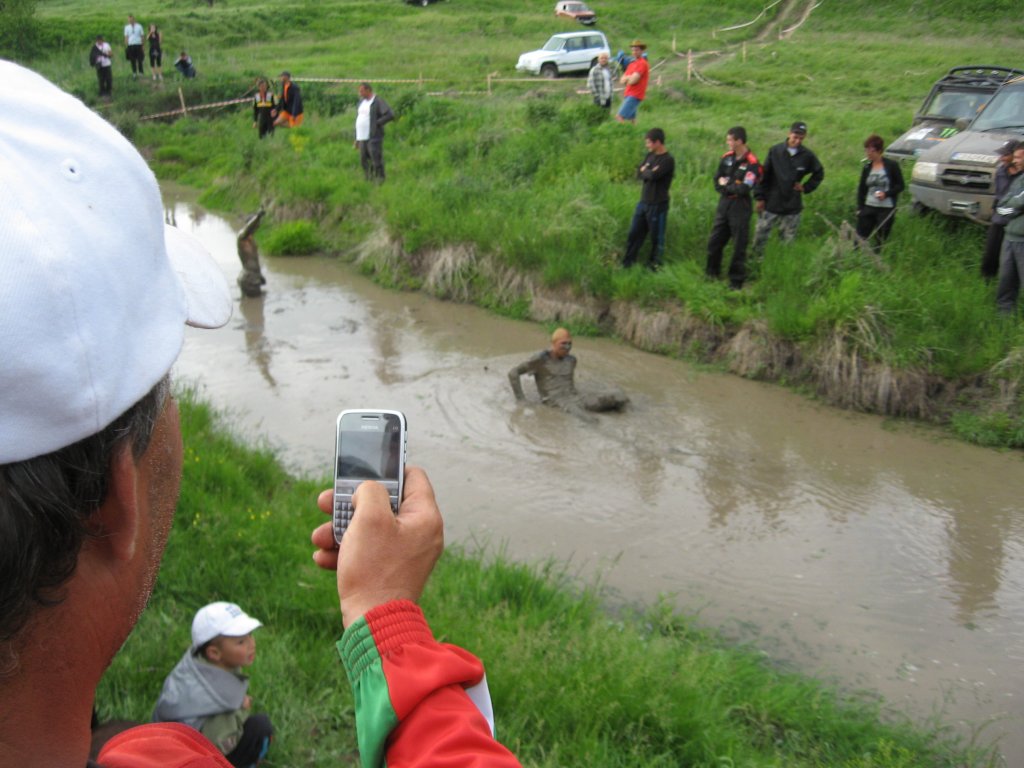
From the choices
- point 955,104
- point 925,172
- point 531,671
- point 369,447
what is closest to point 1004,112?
point 925,172

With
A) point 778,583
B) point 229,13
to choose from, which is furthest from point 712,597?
point 229,13

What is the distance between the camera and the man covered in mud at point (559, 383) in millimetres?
9742

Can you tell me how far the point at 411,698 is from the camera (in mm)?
1195

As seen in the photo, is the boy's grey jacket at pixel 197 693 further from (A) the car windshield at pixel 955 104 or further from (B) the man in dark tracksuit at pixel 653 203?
(A) the car windshield at pixel 955 104

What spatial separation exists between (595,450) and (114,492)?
27.1 feet

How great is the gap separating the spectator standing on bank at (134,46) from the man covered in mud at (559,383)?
2390 cm

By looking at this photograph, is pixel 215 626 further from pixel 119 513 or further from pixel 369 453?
pixel 119 513

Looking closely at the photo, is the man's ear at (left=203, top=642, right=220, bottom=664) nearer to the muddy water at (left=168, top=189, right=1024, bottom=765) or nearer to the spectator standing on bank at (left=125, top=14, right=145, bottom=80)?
the muddy water at (left=168, top=189, right=1024, bottom=765)

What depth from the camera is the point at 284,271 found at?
15609 mm

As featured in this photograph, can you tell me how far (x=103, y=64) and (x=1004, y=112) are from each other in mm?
23491

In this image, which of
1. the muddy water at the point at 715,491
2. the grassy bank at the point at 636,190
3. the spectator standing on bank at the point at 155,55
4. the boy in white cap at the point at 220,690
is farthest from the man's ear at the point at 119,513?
the spectator standing on bank at the point at 155,55

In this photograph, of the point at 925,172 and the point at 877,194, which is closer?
the point at 877,194

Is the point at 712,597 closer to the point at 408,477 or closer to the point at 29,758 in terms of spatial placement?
the point at 408,477

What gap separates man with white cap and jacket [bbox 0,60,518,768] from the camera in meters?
0.86
